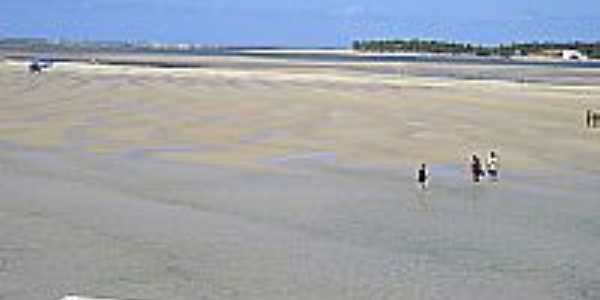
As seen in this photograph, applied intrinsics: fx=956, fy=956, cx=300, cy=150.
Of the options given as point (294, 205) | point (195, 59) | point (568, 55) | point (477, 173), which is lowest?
point (294, 205)

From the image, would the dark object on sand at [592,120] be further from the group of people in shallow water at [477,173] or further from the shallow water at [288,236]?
the shallow water at [288,236]

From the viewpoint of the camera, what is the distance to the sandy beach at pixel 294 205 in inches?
512

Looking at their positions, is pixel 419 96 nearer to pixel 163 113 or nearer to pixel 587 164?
pixel 163 113

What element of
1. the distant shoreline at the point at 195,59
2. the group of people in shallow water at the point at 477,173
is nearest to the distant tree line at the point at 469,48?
the distant shoreline at the point at 195,59

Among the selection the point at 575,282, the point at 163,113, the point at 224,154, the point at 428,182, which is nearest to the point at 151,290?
the point at 575,282

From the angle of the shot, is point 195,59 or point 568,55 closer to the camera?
point 195,59

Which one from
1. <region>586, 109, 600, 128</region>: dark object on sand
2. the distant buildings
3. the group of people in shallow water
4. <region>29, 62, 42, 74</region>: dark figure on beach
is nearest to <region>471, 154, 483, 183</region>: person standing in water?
the group of people in shallow water

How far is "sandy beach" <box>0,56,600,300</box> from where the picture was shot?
13.0 metres

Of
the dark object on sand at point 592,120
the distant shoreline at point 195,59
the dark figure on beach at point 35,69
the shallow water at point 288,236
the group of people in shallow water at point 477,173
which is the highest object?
the distant shoreline at point 195,59

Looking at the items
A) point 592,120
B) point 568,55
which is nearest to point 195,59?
point 568,55

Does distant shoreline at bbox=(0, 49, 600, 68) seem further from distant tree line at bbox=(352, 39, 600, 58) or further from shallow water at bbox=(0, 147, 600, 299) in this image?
shallow water at bbox=(0, 147, 600, 299)

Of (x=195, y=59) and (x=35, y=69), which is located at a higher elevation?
(x=195, y=59)

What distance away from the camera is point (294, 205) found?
61.8 feet

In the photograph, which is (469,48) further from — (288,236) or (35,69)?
(288,236)
